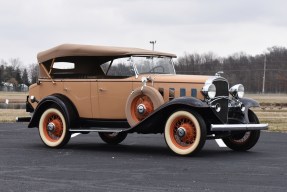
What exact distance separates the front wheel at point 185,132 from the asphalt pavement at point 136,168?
197 millimetres

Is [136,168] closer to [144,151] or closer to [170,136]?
[170,136]

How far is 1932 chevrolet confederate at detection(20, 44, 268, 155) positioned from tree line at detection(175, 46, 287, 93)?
66706 mm

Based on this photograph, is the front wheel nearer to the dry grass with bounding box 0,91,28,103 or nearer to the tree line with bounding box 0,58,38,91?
the dry grass with bounding box 0,91,28,103

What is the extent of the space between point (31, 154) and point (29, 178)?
2.91 metres

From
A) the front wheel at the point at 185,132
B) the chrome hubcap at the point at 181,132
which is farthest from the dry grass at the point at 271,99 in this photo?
the chrome hubcap at the point at 181,132

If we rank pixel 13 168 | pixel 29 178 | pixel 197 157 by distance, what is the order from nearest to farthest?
pixel 29 178, pixel 13 168, pixel 197 157

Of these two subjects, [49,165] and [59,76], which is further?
[59,76]

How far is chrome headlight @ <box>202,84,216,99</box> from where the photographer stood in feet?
32.4

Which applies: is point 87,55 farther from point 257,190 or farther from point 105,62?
point 257,190

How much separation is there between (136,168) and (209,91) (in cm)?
247

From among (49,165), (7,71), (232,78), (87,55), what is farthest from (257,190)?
(7,71)

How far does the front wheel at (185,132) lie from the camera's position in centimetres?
936

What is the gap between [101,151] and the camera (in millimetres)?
10711

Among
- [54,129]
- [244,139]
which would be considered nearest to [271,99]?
[244,139]
